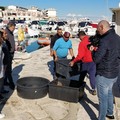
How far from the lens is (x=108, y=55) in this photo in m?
4.26

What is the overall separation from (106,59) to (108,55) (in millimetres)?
73

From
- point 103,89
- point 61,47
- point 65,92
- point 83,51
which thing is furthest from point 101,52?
point 61,47

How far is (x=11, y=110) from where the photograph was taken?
5.80 metres

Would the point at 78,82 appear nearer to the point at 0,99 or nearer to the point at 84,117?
the point at 84,117

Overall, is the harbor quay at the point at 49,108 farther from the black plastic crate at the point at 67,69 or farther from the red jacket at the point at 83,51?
the red jacket at the point at 83,51

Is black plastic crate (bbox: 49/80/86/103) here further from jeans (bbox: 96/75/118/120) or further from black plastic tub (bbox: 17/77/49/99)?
jeans (bbox: 96/75/118/120)

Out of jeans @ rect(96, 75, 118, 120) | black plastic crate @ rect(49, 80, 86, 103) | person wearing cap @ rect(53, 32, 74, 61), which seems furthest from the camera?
person wearing cap @ rect(53, 32, 74, 61)

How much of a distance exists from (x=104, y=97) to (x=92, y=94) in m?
2.42

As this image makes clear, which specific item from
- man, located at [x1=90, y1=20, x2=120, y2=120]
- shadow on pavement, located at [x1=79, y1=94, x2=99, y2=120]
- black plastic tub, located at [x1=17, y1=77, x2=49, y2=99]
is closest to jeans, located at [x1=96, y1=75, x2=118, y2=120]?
man, located at [x1=90, y1=20, x2=120, y2=120]

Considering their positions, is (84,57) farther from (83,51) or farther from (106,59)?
(106,59)

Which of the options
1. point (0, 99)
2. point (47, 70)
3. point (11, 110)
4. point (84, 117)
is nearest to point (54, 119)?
point (84, 117)

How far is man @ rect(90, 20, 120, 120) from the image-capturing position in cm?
420

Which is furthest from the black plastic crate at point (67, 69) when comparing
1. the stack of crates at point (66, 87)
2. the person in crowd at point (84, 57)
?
the person in crowd at point (84, 57)

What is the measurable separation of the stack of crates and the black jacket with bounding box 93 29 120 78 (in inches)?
70.2
